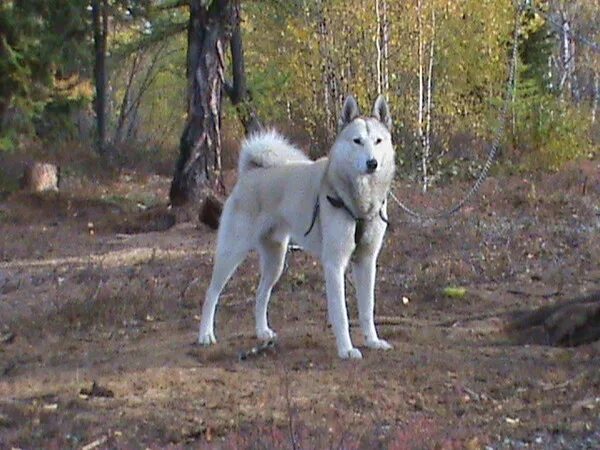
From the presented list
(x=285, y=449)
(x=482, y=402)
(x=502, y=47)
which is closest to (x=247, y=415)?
(x=285, y=449)

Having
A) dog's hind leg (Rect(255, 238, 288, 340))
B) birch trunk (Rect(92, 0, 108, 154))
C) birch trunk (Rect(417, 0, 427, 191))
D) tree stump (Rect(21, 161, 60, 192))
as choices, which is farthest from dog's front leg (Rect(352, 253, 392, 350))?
birch trunk (Rect(92, 0, 108, 154))

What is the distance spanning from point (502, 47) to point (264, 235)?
1525 centimetres

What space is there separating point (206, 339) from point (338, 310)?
45.1 inches

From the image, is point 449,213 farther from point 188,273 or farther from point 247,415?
point 247,415

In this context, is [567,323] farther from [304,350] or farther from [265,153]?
[265,153]

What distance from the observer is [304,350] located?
7242 millimetres

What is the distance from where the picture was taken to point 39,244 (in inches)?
555

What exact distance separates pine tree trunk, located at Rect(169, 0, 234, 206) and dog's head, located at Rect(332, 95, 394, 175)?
8.77 meters

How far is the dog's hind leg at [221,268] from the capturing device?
780 cm

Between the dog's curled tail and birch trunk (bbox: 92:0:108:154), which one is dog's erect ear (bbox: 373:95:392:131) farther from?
birch trunk (bbox: 92:0:108:154)

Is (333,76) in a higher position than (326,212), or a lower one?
higher

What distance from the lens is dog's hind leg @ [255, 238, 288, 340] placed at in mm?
7953

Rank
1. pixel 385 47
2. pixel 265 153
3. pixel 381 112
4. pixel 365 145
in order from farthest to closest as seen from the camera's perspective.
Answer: pixel 385 47 < pixel 265 153 < pixel 381 112 < pixel 365 145

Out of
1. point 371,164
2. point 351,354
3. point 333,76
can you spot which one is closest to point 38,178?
point 333,76
